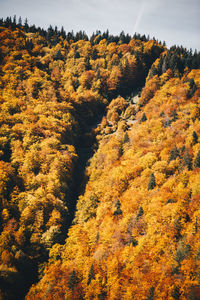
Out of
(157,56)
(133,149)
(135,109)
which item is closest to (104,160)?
(133,149)

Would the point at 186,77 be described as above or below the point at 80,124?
above

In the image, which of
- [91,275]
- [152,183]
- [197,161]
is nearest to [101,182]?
[152,183]

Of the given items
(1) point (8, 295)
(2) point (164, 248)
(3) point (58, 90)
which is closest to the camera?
(1) point (8, 295)

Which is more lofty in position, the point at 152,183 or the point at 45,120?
the point at 45,120

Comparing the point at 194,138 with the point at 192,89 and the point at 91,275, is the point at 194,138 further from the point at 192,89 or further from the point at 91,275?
the point at 91,275

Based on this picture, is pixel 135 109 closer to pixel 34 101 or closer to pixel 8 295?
pixel 34 101

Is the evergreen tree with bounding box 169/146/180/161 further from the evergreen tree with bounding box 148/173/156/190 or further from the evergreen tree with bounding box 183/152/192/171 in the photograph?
the evergreen tree with bounding box 148/173/156/190

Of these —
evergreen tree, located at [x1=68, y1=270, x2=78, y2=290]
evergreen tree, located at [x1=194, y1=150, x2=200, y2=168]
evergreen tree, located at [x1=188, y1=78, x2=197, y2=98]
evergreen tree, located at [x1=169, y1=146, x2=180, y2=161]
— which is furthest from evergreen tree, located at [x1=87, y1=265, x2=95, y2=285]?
evergreen tree, located at [x1=188, y1=78, x2=197, y2=98]
